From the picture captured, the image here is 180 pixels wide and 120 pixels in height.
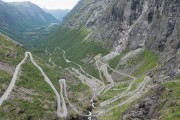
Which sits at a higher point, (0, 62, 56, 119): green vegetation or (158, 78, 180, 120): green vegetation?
(0, 62, 56, 119): green vegetation

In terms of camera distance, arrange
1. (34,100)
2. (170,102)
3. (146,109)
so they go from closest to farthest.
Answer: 1. (170,102)
2. (146,109)
3. (34,100)

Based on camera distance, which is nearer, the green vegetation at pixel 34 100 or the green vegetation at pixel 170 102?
the green vegetation at pixel 170 102

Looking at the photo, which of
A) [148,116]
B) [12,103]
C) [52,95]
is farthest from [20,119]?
[148,116]

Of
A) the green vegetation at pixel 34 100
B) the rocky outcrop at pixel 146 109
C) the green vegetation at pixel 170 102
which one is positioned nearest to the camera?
the green vegetation at pixel 170 102

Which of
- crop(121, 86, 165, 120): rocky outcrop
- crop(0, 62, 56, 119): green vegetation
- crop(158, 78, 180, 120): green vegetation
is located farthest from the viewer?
crop(0, 62, 56, 119): green vegetation

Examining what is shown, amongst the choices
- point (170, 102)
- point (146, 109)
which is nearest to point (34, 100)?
point (146, 109)

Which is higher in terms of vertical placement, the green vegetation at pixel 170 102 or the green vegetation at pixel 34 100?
the green vegetation at pixel 34 100

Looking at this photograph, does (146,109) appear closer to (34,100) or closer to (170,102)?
(170,102)

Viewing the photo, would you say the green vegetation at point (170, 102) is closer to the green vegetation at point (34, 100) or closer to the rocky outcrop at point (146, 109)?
the rocky outcrop at point (146, 109)

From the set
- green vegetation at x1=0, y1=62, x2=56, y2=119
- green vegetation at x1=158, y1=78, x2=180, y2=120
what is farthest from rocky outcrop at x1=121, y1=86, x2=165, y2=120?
green vegetation at x1=0, y1=62, x2=56, y2=119

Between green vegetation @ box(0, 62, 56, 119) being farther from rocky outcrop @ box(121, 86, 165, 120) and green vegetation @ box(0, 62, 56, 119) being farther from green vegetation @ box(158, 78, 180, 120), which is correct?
green vegetation @ box(158, 78, 180, 120)

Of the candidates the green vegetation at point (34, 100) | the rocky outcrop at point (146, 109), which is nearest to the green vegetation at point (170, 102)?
the rocky outcrop at point (146, 109)

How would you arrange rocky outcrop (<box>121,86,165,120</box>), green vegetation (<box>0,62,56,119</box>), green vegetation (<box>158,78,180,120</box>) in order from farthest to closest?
green vegetation (<box>0,62,56,119</box>) < rocky outcrop (<box>121,86,165,120</box>) < green vegetation (<box>158,78,180,120</box>)

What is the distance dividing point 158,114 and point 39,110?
54.6 m
